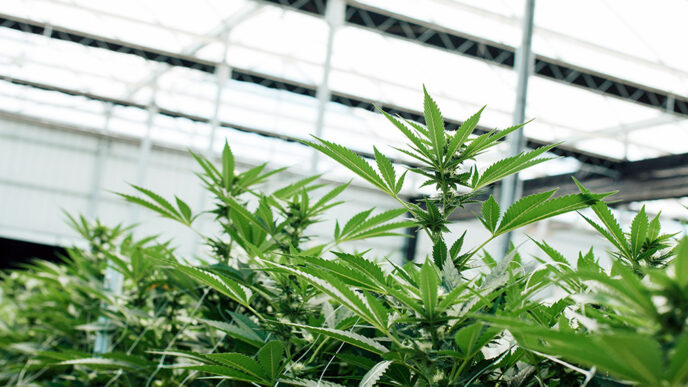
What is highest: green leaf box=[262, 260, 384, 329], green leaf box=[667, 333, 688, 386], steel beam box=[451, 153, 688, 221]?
steel beam box=[451, 153, 688, 221]

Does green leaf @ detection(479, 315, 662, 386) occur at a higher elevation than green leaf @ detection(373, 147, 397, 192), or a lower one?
lower

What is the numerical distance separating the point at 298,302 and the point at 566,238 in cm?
1575

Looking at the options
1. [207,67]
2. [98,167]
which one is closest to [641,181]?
[207,67]

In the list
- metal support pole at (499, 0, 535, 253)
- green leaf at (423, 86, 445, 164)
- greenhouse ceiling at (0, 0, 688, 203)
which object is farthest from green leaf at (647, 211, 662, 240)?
greenhouse ceiling at (0, 0, 688, 203)

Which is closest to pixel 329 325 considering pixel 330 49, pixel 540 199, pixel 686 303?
pixel 540 199

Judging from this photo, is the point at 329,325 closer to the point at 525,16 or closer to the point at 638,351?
the point at 638,351

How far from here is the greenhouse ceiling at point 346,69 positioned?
7.73m

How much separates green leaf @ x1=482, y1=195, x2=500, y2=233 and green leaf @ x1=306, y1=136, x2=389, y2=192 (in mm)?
112

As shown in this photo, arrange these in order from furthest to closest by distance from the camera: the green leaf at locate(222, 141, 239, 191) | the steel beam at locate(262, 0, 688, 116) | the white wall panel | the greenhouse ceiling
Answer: the white wall panel
the greenhouse ceiling
the steel beam at locate(262, 0, 688, 116)
the green leaf at locate(222, 141, 239, 191)

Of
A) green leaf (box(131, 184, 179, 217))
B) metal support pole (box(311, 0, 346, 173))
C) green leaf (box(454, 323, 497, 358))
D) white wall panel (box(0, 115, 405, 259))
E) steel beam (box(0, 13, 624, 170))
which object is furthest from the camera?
white wall panel (box(0, 115, 405, 259))

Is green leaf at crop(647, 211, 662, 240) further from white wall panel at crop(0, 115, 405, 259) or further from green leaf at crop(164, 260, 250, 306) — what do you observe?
white wall panel at crop(0, 115, 405, 259)

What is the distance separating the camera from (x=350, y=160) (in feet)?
1.90

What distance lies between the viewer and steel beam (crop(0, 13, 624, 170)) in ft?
30.7

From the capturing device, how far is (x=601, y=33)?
7.92 metres
